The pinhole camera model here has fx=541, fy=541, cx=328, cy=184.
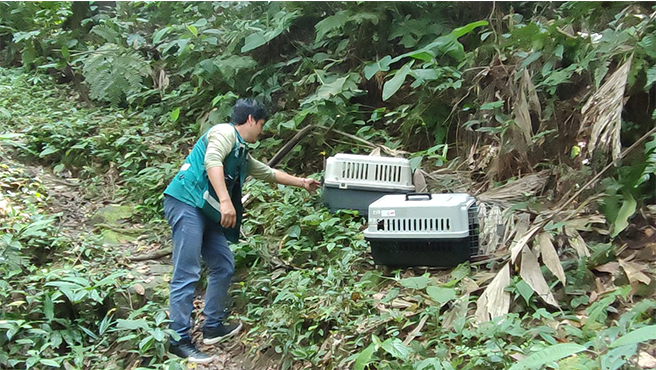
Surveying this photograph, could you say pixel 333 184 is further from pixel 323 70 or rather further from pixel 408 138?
pixel 323 70

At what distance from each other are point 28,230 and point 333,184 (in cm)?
215

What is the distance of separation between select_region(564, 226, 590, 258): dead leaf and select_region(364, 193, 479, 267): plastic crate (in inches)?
20.0

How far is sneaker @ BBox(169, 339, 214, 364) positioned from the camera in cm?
311

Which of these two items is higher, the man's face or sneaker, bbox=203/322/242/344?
the man's face

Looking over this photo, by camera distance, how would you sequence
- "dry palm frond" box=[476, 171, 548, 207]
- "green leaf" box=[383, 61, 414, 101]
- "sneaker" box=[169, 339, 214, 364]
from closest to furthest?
"sneaker" box=[169, 339, 214, 364]
"dry palm frond" box=[476, 171, 548, 207]
"green leaf" box=[383, 61, 414, 101]

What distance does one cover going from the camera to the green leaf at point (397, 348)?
2.42 metres

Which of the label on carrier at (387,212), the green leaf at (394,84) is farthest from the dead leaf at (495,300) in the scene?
the green leaf at (394,84)

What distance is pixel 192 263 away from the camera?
320 cm

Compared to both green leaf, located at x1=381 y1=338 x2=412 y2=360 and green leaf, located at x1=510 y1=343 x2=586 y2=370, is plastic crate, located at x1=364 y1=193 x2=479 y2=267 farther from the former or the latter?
green leaf, located at x1=510 y1=343 x2=586 y2=370

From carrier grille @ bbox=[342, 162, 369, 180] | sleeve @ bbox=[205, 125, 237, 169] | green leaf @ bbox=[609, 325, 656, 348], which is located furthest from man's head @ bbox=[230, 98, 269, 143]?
green leaf @ bbox=[609, 325, 656, 348]

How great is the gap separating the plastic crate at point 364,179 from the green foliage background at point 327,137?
0.15m

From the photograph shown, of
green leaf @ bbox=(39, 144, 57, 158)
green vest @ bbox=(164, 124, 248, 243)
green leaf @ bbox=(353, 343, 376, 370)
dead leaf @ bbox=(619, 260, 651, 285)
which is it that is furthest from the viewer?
green leaf @ bbox=(39, 144, 57, 158)

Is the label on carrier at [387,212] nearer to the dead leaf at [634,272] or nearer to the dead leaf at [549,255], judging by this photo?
the dead leaf at [549,255]

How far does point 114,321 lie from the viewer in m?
3.31
